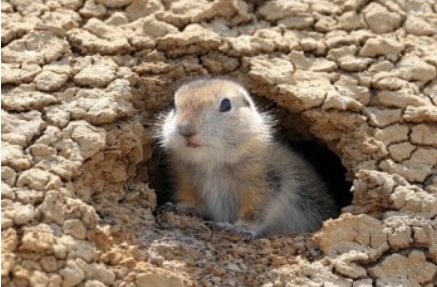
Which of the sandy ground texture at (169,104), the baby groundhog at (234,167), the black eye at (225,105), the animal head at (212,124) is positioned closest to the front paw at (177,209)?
the baby groundhog at (234,167)

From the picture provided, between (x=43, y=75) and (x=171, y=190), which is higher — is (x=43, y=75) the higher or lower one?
the higher one

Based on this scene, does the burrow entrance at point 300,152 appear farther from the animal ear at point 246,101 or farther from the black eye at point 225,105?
the black eye at point 225,105

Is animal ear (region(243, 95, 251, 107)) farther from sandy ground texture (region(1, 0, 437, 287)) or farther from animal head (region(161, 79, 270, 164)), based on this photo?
sandy ground texture (region(1, 0, 437, 287))

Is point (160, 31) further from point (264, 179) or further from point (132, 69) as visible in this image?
point (264, 179)

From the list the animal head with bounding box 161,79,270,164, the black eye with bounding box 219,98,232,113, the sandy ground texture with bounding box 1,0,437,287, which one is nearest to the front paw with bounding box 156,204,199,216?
the sandy ground texture with bounding box 1,0,437,287

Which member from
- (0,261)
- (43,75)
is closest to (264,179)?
(43,75)
